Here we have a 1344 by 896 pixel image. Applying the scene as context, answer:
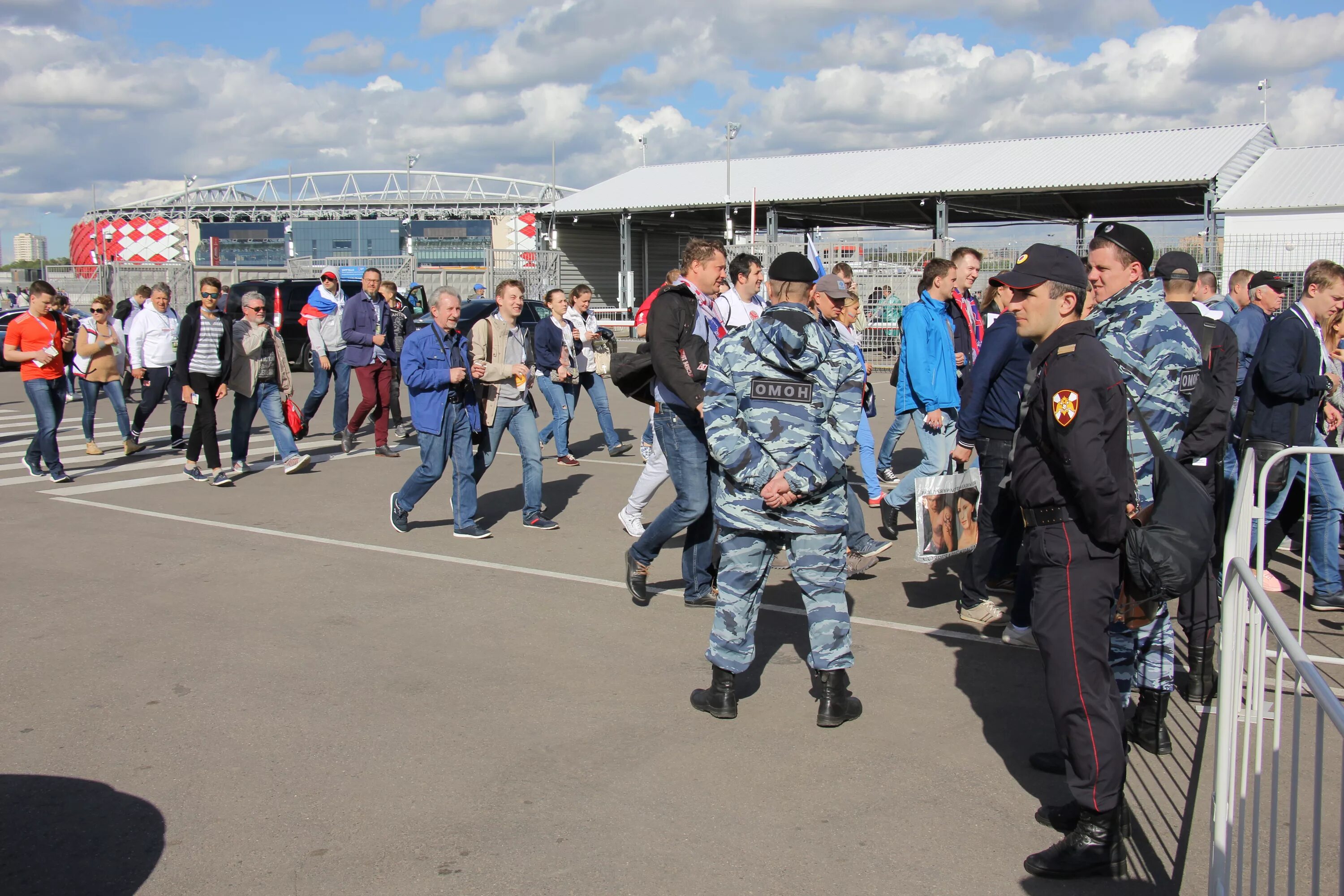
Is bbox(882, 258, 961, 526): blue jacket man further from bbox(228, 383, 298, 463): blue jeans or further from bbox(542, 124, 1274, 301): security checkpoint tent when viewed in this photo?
bbox(542, 124, 1274, 301): security checkpoint tent

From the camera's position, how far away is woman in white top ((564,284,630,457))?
12.5m

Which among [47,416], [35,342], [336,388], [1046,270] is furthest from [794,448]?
[336,388]

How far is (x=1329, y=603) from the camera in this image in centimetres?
625

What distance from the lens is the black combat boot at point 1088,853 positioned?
131 inches

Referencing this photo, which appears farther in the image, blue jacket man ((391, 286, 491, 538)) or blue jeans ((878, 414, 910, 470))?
blue jeans ((878, 414, 910, 470))

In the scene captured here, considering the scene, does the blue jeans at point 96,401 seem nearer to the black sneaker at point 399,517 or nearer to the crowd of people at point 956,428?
the crowd of people at point 956,428

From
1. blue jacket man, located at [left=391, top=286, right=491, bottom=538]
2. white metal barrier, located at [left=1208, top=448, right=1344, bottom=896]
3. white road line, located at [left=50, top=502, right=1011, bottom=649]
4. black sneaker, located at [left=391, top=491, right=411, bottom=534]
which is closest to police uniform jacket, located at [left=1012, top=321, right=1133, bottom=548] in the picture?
white metal barrier, located at [left=1208, top=448, right=1344, bottom=896]

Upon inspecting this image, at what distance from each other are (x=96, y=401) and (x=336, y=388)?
107 inches

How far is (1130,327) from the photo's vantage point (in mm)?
4133

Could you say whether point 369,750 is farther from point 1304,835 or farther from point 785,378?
point 1304,835

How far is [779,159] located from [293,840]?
1562 inches

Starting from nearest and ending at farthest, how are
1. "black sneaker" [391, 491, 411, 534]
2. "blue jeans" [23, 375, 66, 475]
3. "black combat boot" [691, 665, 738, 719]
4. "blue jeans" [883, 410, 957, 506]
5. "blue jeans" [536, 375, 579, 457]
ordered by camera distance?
1. "black combat boot" [691, 665, 738, 719]
2. "blue jeans" [883, 410, 957, 506]
3. "black sneaker" [391, 491, 411, 534]
4. "blue jeans" [23, 375, 66, 475]
5. "blue jeans" [536, 375, 579, 457]

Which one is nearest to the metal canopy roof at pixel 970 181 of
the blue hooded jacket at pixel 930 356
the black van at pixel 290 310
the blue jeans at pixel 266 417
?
the black van at pixel 290 310

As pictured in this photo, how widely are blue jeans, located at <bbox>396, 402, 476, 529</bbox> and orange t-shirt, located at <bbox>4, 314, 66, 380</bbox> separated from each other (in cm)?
468
